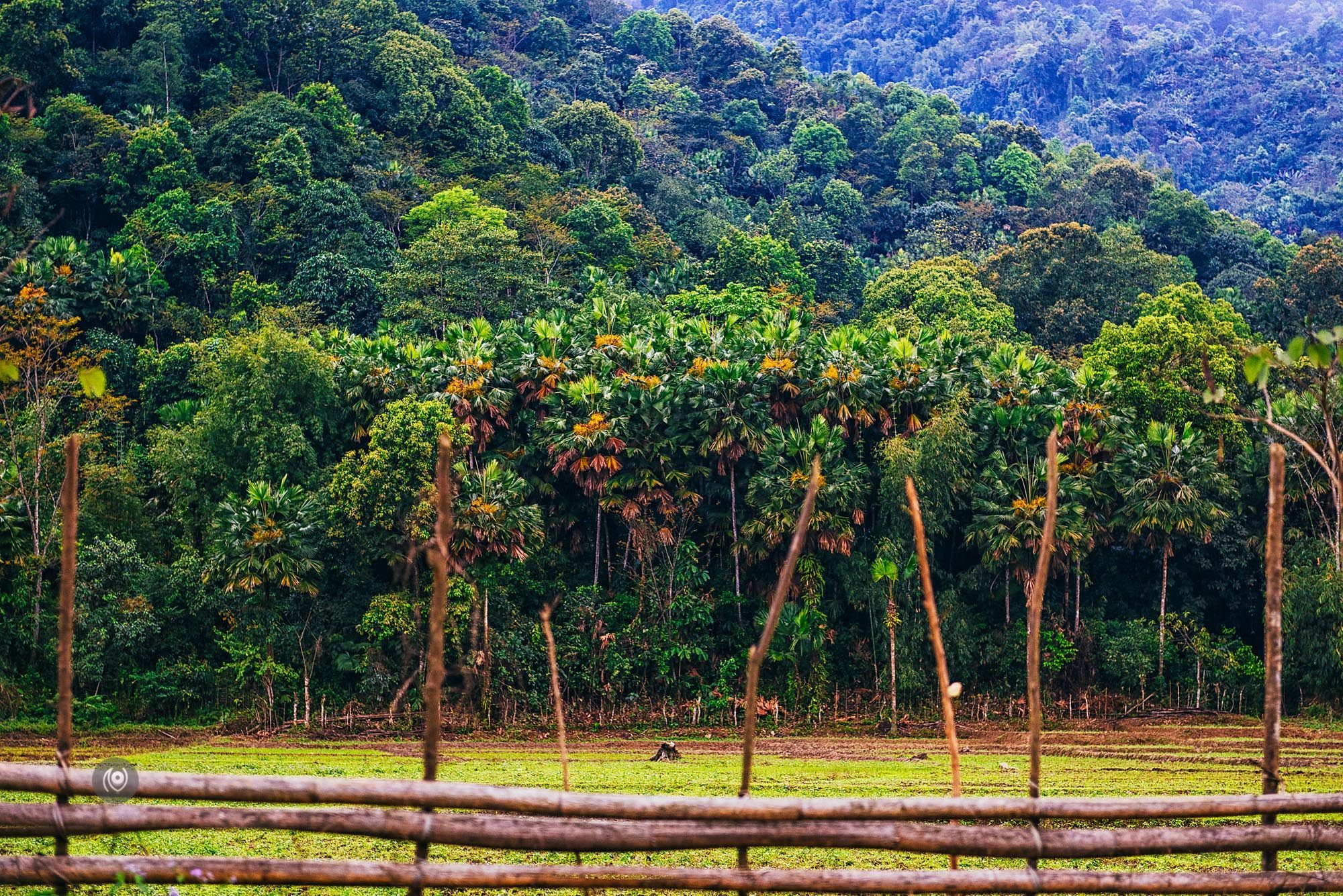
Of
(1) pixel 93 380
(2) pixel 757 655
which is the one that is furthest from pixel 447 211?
(1) pixel 93 380

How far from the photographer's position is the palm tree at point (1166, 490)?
34.1 meters

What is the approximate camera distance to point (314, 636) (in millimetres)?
32812

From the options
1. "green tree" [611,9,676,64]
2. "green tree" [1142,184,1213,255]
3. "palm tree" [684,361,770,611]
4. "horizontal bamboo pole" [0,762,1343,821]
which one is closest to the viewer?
"horizontal bamboo pole" [0,762,1343,821]

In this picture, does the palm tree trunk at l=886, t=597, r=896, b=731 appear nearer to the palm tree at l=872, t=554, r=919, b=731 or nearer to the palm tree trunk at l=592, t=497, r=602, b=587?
the palm tree at l=872, t=554, r=919, b=731

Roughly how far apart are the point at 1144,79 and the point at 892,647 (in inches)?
5573

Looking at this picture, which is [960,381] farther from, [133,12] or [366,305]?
[133,12]

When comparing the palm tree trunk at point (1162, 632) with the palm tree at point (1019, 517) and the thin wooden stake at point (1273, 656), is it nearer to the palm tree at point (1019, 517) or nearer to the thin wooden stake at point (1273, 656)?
the palm tree at point (1019, 517)

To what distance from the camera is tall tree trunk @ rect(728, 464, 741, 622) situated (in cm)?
3550

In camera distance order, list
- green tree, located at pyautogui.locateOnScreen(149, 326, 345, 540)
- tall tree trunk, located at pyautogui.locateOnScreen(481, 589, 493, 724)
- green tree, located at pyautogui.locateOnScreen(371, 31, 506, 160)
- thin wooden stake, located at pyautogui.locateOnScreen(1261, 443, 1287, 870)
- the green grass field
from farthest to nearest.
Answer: green tree, located at pyautogui.locateOnScreen(371, 31, 506, 160), green tree, located at pyautogui.locateOnScreen(149, 326, 345, 540), tall tree trunk, located at pyautogui.locateOnScreen(481, 589, 493, 724), the green grass field, thin wooden stake, located at pyautogui.locateOnScreen(1261, 443, 1287, 870)

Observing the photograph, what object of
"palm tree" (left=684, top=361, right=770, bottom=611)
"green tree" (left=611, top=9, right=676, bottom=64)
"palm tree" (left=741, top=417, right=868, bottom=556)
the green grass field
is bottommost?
the green grass field

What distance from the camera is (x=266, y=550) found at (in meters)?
31.3

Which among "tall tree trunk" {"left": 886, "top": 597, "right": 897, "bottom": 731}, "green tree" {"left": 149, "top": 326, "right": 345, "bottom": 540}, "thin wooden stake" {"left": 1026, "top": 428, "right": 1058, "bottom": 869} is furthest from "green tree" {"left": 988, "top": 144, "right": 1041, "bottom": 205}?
"thin wooden stake" {"left": 1026, "top": 428, "right": 1058, "bottom": 869}

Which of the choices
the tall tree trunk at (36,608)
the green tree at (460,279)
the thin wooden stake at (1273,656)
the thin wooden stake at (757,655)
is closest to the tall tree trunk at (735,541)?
the green tree at (460,279)

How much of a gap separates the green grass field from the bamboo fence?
3859 millimetres
